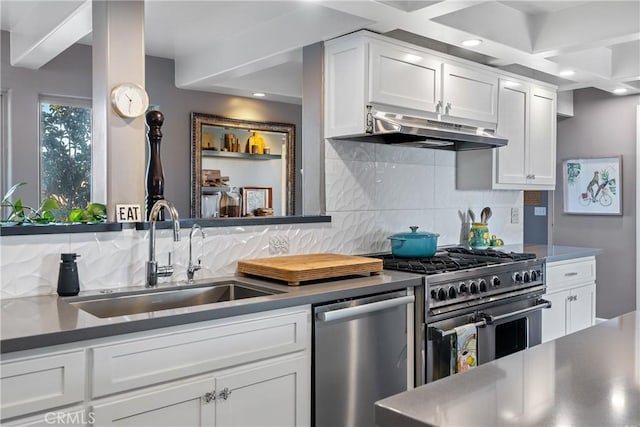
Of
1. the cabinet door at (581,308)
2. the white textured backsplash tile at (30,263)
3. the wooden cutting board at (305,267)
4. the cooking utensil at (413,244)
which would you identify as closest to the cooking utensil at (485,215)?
the cabinet door at (581,308)

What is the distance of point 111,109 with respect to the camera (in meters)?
2.46

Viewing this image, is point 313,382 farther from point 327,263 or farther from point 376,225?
point 376,225

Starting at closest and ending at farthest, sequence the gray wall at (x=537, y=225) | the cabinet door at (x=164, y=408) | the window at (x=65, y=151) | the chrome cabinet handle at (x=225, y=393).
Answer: the cabinet door at (x=164, y=408), the chrome cabinet handle at (x=225, y=393), the window at (x=65, y=151), the gray wall at (x=537, y=225)

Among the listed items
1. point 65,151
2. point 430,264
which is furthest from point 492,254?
point 65,151

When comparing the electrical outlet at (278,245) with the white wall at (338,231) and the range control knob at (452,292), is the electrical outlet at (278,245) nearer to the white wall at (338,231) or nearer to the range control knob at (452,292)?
the white wall at (338,231)

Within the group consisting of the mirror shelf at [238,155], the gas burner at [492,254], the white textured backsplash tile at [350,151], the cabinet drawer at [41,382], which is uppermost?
the mirror shelf at [238,155]

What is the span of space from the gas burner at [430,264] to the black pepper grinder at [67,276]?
1571mm

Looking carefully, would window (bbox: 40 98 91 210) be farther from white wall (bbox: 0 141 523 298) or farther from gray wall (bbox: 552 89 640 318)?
gray wall (bbox: 552 89 640 318)

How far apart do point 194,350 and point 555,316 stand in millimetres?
2752

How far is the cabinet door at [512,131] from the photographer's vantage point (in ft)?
12.7

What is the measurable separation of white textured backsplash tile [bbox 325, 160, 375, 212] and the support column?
43.1 inches

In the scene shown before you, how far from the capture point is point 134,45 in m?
2.54

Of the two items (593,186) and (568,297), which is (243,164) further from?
(593,186)

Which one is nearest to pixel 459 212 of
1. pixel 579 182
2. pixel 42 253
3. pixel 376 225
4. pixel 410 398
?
pixel 376 225
